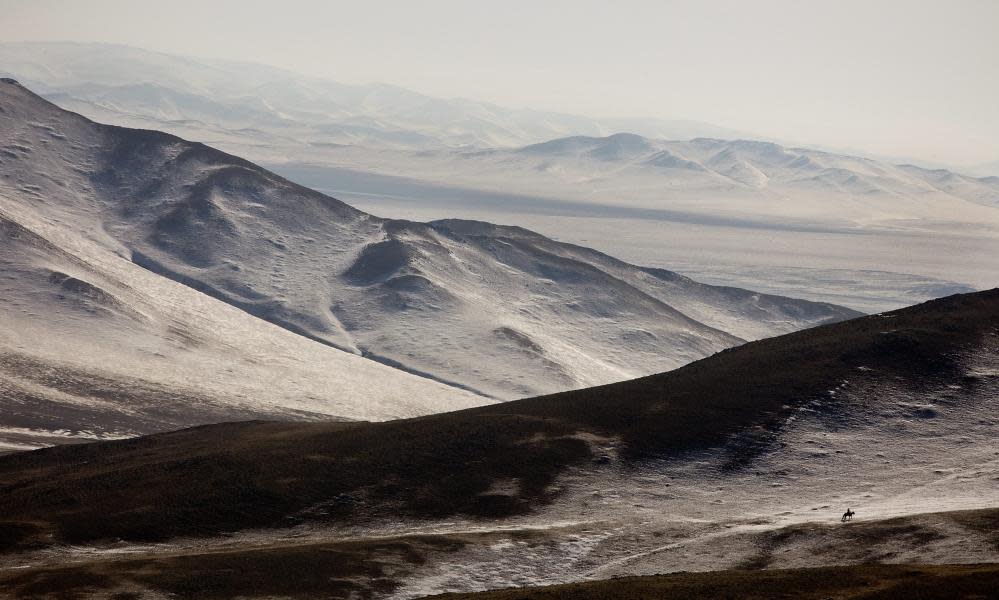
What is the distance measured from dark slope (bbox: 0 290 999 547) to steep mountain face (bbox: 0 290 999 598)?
0.87ft

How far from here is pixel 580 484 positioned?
291ft

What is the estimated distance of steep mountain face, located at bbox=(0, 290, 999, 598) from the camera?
6912 cm

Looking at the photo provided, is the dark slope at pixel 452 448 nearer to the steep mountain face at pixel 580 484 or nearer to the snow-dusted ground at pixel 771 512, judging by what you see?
the steep mountain face at pixel 580 484

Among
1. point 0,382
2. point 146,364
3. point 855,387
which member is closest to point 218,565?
point 855,387

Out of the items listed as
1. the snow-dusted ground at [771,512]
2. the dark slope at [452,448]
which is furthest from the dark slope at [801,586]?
the dark slope at [452,448]

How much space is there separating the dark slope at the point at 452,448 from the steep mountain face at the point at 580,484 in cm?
26

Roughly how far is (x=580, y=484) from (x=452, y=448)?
13.1 metres

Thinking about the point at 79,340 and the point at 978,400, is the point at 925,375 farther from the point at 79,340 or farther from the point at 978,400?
the point at 79,340

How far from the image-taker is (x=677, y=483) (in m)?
90.0

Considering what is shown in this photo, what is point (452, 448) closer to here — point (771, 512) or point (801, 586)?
point (771, 512)

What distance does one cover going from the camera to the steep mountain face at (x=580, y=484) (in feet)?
227

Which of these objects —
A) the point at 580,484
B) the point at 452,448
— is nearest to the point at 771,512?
the point at 580,484

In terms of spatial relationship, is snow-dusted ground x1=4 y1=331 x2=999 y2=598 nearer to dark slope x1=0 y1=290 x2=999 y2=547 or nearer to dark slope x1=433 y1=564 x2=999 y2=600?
dark slope x1=0 y1=290 x2=999 y2=547

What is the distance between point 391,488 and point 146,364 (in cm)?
12096
